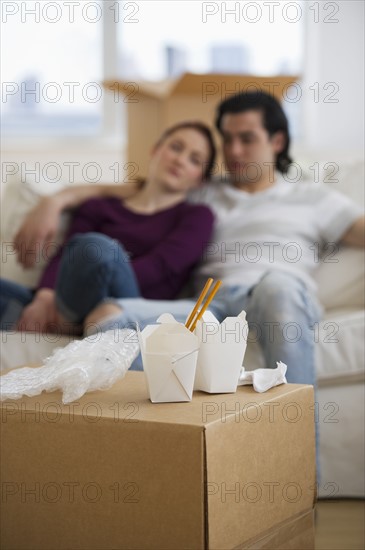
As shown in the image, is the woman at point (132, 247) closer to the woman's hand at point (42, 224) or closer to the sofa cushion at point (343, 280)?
the woman's hand at point (42, 224)

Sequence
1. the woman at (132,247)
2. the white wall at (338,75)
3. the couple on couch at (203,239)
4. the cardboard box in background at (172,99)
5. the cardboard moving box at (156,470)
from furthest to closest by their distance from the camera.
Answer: the white wall at (338,75), the cardboard box in background at (172,99), the woman at (132,247), the couple on couch at (203,239), the cardboard moving box at (156,470)

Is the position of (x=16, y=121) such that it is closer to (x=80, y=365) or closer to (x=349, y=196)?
(x=349, y=196)

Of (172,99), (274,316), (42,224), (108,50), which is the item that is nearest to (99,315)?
(274,316)

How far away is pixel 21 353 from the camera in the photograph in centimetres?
175

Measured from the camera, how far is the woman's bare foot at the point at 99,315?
5.54 ft

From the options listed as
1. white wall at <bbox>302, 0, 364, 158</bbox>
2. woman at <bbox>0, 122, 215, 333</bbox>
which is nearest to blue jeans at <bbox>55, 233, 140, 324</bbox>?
woman at <bbox>0, 122, 215, 333</bbox>

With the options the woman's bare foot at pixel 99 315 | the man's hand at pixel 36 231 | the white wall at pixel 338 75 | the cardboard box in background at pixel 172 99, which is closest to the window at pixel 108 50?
the white wall at pixel 338 75

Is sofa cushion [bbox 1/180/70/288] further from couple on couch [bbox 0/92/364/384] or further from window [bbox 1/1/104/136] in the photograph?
window [bbox 1/1/104/136]

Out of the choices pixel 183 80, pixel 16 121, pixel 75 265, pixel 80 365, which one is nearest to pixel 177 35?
pixel 16 121

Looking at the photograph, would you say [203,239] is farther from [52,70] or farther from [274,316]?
[52,70]

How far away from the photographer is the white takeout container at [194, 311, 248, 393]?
1145mm

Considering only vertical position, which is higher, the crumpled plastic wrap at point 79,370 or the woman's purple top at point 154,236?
the woman's purple top at point 154,236

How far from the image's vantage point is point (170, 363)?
3.62 ft

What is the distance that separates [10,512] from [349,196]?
4.43 ft
